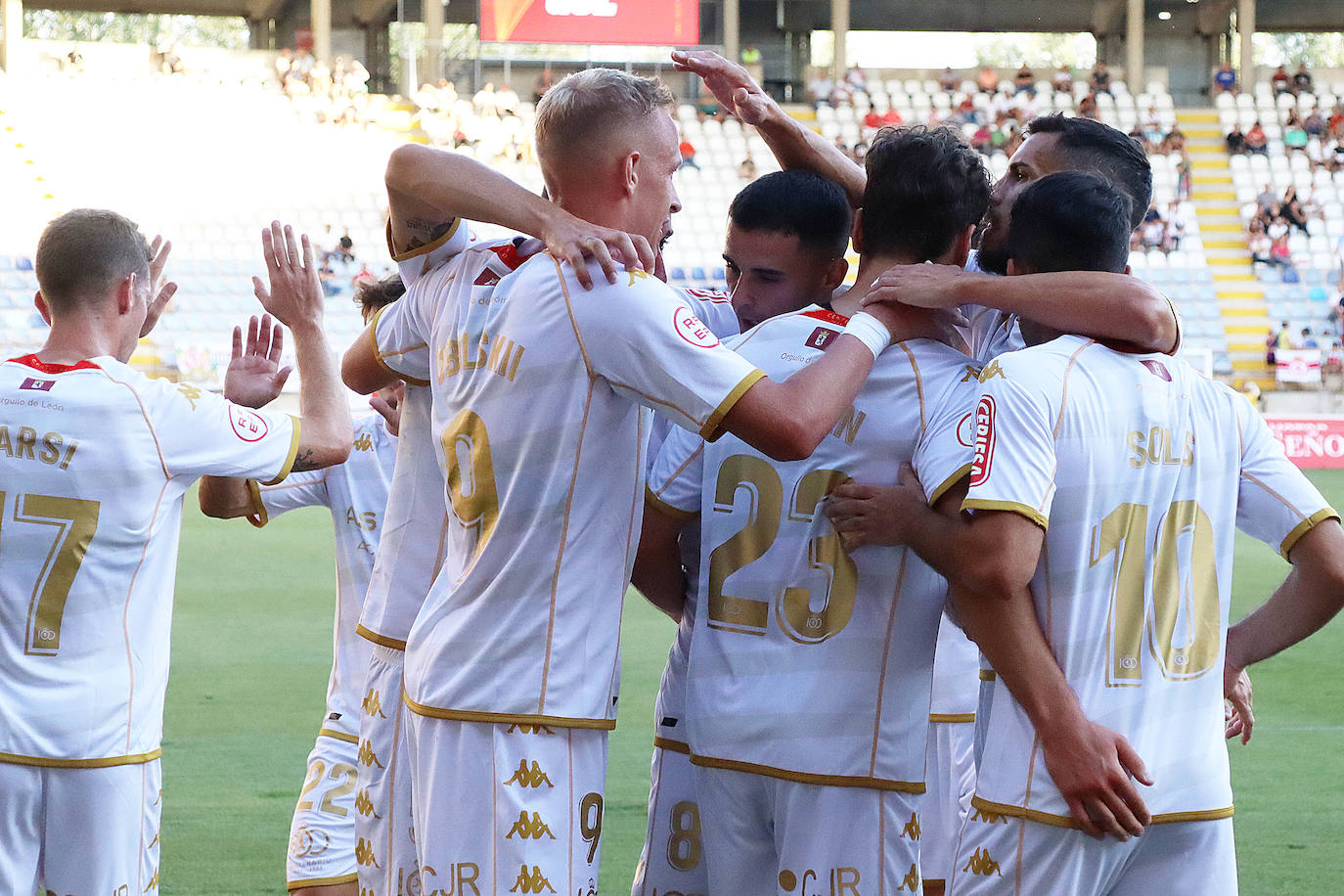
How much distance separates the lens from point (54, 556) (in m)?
3.01

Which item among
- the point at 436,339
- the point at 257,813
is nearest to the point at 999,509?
the point at 436,339

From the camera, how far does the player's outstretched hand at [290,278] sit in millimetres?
3221

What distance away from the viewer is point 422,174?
8.89 ft

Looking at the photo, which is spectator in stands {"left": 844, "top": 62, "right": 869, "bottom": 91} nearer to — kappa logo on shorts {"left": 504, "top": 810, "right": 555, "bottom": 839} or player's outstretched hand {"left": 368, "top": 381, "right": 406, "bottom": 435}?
player's outstretched hand {"left": 368, "top": 381, "right": 406, "bottom": 435}

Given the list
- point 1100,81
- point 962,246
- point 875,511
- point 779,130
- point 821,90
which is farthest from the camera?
point 1100,81

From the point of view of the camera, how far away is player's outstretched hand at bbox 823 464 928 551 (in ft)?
8.18

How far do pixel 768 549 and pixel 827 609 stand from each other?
156 mm

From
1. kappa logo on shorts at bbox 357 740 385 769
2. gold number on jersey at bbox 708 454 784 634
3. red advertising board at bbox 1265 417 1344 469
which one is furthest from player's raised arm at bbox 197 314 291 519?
red advertising board at bbox 1265 417 1344 469

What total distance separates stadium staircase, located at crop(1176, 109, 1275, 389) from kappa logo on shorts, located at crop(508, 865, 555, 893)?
23672mm

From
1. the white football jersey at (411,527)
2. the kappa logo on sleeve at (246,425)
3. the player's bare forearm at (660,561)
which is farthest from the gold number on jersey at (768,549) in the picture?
the kappa logo on sleeve at (246,425)

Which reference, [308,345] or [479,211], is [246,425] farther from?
[479,211]

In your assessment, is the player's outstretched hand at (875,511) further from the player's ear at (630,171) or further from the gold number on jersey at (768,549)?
the player's ear at (630,171)

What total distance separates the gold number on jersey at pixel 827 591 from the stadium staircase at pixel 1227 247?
76.3 ft

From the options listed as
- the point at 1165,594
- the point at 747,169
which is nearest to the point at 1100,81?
the point at 747,169
